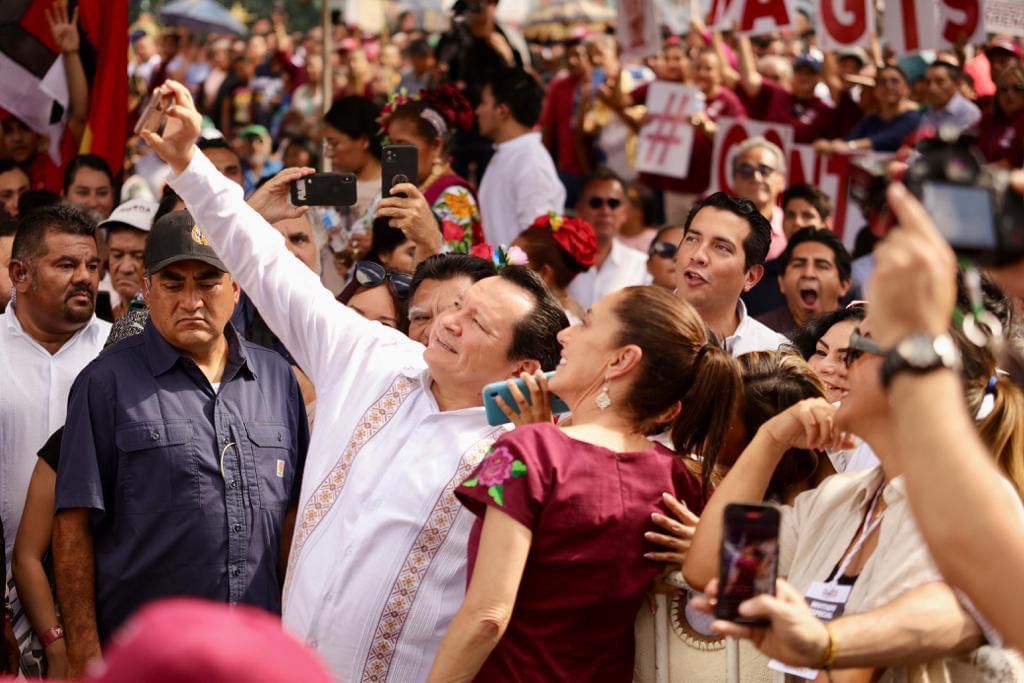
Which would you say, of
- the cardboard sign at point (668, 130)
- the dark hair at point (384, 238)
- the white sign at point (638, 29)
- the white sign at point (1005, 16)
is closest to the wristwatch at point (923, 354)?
the dark hair at point (384, 238)

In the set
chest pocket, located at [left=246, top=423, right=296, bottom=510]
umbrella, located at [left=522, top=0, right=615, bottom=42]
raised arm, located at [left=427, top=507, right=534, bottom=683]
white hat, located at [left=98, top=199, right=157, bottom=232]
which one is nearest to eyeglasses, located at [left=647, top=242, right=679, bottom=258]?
white hat, located at [left=98, top=199, right=157, bottom=232]

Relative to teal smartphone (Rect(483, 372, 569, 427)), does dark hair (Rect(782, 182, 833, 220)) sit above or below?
below

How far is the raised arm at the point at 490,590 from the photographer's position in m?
2.97

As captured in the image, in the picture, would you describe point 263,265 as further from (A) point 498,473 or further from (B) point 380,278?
(B) point 380,278

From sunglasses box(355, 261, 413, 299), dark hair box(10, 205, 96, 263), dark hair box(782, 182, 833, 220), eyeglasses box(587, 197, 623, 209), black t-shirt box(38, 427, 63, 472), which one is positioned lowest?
eyeglasses box(587, 197, 623, 209)

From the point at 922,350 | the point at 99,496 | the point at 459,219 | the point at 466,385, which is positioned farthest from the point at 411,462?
the point at 459,219

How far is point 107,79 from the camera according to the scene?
757cm

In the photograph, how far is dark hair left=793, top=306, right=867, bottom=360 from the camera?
4.29 m

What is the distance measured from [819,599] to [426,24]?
1220 centimetres

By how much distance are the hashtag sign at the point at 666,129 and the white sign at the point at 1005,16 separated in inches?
95.1

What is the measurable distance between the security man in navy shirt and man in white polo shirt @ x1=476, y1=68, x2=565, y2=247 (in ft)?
12.5

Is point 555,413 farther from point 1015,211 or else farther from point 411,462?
point 1015,211

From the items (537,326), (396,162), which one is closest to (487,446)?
(537,326)

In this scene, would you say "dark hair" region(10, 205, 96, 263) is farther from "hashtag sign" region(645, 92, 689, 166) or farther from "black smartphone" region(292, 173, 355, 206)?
"hashtag sign" region(645, 92, 689, 166)
